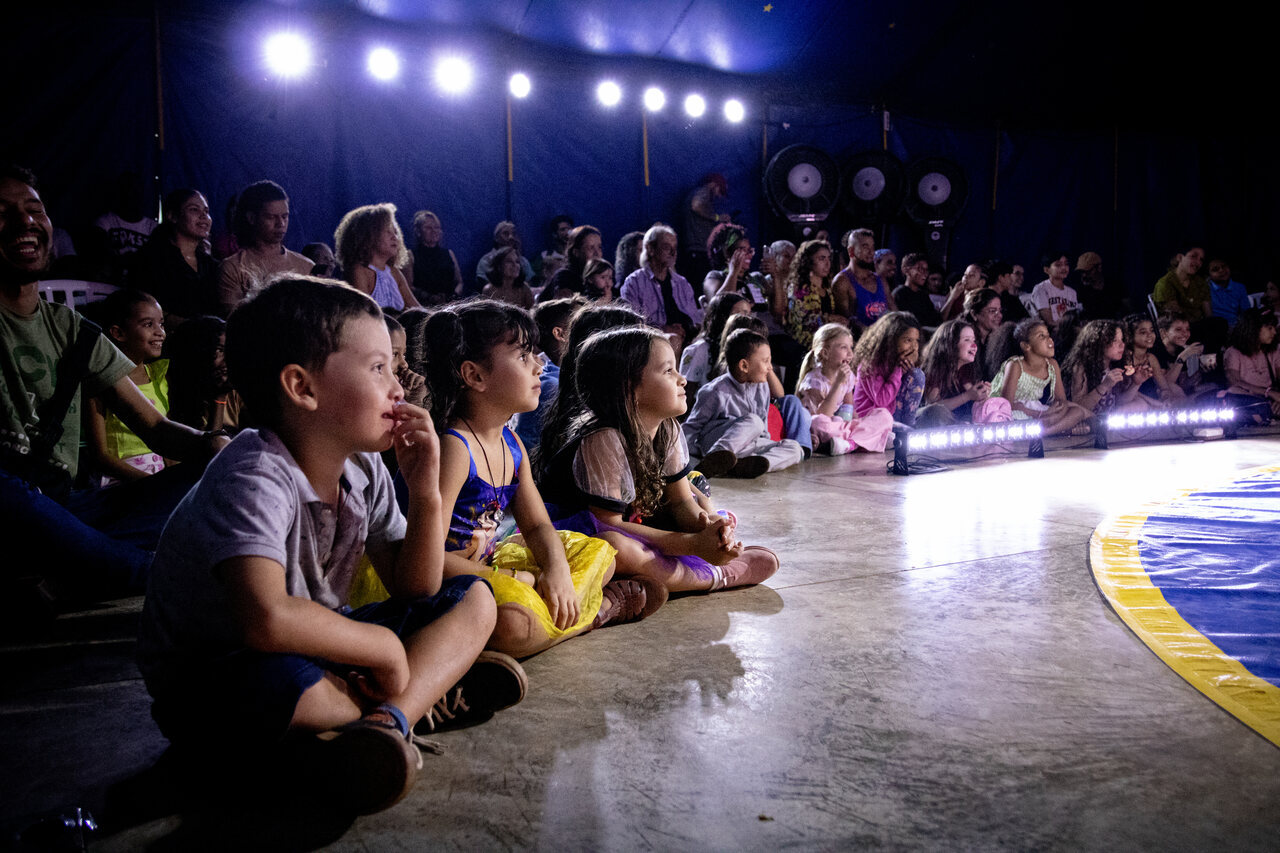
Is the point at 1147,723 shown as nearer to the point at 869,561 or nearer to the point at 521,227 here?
the point at 869,561

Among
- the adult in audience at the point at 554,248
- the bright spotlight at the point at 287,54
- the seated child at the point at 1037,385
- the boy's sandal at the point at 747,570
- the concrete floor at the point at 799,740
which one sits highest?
the bright spotlight at the point at 287,54

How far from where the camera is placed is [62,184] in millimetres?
6832

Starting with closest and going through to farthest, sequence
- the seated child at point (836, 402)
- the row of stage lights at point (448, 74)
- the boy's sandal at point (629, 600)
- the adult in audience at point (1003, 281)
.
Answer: the boy's sandal at point (629, 600) → the seated child at point (836, 402) → the row of stage lights at point (448, 74) → the adult in audience at point (1003, 281)

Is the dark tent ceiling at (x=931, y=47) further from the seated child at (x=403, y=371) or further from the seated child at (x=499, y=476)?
the seated child at (x=499, y=476)

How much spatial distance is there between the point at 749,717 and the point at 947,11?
31.1 feet

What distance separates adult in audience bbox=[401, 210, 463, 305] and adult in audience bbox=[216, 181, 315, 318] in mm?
3020

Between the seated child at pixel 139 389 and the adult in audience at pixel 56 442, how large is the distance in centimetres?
41

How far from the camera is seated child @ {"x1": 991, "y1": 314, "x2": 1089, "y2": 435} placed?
6.48 m

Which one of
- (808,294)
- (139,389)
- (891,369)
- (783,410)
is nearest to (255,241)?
(139,389)

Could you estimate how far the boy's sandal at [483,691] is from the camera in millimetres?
1802

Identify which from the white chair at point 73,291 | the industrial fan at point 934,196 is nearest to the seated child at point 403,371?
the white chair at point 73,291

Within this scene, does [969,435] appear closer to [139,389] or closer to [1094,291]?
[139,389]

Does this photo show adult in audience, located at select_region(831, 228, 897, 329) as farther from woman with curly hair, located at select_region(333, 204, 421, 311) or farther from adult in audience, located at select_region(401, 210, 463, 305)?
woman with curly hair, located at select_region(333, 204, 421, 311)

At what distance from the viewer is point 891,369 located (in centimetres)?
637
